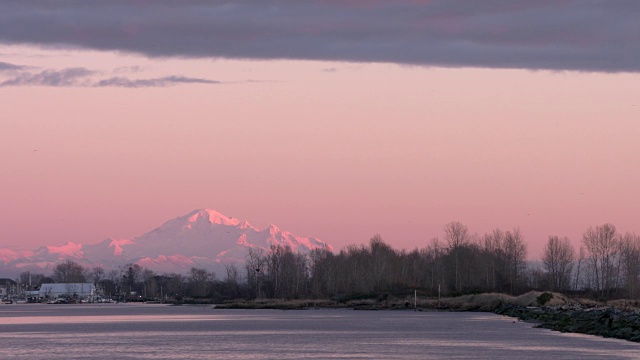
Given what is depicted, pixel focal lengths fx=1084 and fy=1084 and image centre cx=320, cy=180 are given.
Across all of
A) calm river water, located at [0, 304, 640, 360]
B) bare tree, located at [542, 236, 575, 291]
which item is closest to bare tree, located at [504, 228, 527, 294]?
bare tree, located at [542, 236, 575, 291]

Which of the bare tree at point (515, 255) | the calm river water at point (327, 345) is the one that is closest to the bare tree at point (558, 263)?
the bare tree at point (515, 255)

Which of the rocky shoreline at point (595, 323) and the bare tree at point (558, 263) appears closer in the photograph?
the rocky shoreline at point (595, 323)

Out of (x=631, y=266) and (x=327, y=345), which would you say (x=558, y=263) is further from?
(x=327, y=345)

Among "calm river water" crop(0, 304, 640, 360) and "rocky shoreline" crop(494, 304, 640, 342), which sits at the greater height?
"rocky shoreline" crop(494, 304, 640, 342)

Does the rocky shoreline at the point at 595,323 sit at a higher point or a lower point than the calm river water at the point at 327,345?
higher

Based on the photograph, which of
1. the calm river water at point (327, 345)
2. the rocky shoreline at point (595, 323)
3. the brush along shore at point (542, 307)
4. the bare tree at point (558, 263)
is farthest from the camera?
the bare tree at point (558, 263)

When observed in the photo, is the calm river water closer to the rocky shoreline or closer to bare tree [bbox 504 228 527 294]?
the rocky shoreline

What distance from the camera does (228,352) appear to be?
59.9 metres

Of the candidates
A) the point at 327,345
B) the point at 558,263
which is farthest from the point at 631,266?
the point at 327,345

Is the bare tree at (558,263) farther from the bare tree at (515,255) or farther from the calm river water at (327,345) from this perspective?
the calm river water at (327,345)

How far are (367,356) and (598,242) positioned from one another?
121263 mm

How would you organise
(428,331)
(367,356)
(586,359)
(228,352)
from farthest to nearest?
1. (428,331)
2. (228,352)
3. (367,356)
4. (586,359)

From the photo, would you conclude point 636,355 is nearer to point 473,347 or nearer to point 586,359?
point 586,359

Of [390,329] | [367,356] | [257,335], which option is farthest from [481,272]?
[367,356]
